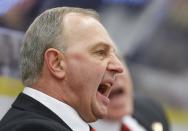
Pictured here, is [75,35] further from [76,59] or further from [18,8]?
[18,8]

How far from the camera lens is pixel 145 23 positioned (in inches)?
89.1

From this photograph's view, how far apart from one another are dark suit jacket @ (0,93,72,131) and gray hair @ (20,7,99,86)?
54 millimetres

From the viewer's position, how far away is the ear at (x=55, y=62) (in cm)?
115

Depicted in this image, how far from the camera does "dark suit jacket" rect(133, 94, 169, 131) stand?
75.7 inches

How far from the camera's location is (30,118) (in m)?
1.05

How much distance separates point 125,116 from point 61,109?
31.2 inches

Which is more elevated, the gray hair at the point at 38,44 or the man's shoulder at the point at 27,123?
the gray hair at the point at 38,44

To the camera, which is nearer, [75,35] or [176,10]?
[75,35]

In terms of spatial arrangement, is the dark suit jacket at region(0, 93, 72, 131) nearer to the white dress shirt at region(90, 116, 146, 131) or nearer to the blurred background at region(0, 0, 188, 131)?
the white dress shirt at region(90, 116, 146, 131)

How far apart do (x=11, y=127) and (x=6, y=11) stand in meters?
0.73

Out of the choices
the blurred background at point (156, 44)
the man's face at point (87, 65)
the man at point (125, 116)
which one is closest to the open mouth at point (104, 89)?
the man's face at point (87, 65)

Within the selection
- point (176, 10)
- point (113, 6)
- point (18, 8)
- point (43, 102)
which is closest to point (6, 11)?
point (18, 8)

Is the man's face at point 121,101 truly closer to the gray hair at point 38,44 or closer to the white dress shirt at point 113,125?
the white dress shirt at point 113,125

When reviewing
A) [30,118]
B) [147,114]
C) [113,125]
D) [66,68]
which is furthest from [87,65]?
[147,114]
